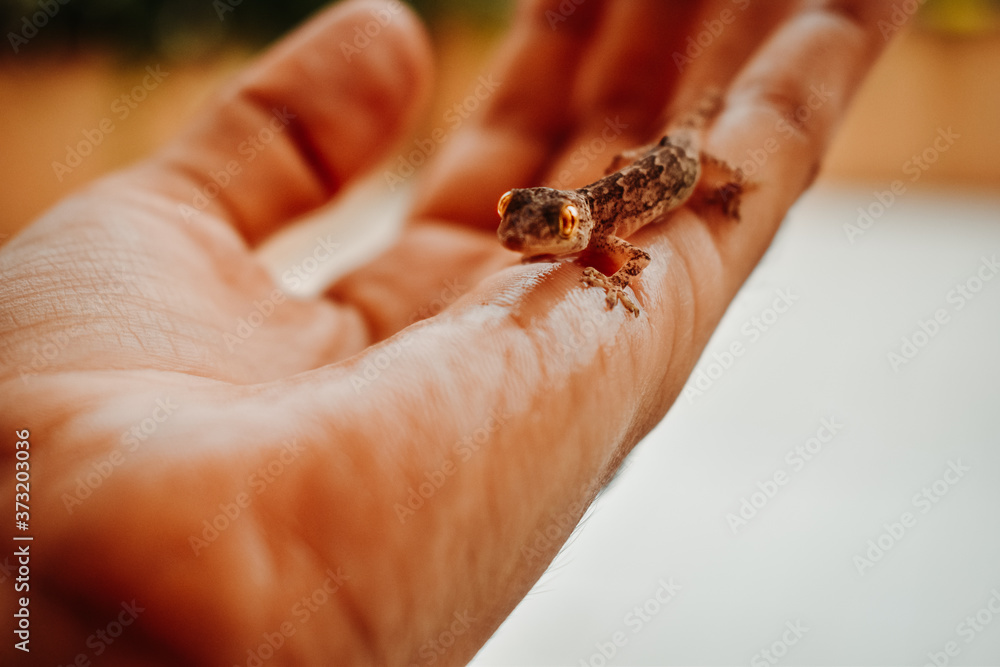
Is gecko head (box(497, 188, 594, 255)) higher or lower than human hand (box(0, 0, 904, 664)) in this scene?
higher

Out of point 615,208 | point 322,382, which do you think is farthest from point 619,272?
point 322,382

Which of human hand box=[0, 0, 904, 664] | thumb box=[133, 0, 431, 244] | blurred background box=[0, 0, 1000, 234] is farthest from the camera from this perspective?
blurred background box=[0, 0, 1000, 234]

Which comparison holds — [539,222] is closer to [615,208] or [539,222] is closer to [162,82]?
[615,208]

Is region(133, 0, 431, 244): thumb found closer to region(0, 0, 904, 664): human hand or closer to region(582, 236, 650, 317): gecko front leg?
region(0, 0, 904, 664): human hand

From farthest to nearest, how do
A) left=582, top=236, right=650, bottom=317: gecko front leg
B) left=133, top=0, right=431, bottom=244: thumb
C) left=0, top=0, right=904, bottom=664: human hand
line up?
left=133, top=0, right=431, bottom=244: thumb
left=582, top=236, right=650, bottom=317: gecko front leg
left=0, top=0, right=904, bottom=664: human hand

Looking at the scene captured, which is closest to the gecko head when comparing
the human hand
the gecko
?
the gecko

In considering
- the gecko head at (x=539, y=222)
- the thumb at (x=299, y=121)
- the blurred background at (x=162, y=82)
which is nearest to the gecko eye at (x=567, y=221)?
the gecko head at (x=539, y=222)

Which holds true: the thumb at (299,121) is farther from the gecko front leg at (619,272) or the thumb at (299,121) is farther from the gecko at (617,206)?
the gecko front leg at (619,272)
